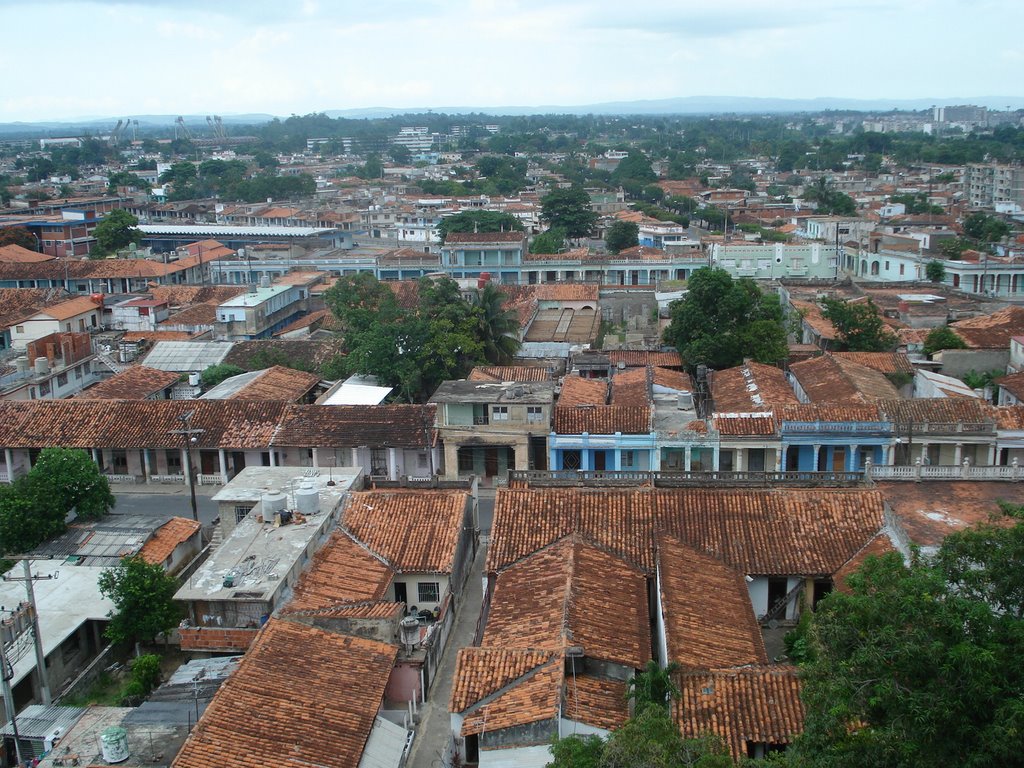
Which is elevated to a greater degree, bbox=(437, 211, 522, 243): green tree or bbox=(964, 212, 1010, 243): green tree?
bbox=(437, 211, 522, 243): green tree

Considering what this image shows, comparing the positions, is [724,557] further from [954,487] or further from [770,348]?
[770,348]

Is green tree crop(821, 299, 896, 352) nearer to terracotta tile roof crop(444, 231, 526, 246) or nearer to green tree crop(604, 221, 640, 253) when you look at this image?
terracotta tile roof crop(444, 231, 526, 246)

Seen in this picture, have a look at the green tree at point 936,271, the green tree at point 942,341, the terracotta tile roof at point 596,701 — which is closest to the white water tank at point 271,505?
the terracotta tile roof at point 596,701

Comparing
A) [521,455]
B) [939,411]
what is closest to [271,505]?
[521,455]

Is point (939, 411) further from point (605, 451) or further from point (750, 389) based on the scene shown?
A: point (605, 451)

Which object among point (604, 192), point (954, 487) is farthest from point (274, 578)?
point (604, 192)

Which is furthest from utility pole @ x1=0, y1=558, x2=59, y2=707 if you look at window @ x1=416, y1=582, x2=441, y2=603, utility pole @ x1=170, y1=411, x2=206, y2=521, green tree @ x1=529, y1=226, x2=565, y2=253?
green tree @ x1=529, y1=226, x2=565, y2=253
